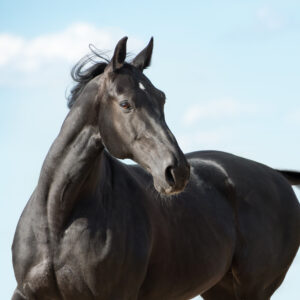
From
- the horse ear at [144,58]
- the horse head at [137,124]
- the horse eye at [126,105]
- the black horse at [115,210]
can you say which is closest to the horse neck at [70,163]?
the black horse at [115,210]

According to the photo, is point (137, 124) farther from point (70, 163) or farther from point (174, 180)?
point (70, 163)

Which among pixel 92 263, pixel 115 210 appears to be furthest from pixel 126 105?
pixel 92 263

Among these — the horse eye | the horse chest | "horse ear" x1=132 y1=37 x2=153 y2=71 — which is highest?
"horse ear" x1=132 y1=37 x2=153 y2=71

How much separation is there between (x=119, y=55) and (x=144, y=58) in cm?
38

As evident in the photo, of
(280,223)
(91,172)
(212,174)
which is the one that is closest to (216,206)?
(212,174)

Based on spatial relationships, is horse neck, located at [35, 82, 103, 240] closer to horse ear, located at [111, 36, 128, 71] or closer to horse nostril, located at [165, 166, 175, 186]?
horse ear, located at [111, 36, 128, 71]

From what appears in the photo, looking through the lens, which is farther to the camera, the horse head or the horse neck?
the horse neck

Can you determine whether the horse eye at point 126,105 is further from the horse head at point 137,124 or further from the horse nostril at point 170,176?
the horse nostril at point 170,176

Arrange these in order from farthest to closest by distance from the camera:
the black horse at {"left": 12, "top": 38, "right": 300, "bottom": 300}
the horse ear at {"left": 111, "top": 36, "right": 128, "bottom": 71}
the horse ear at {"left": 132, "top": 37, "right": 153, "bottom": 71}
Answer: the horse ear at {"left": 132, "top": 37, "right": 153, "bottom": 71} < the horse ear at {"left": 111, "top": 36, "right": 128, "bottom": 71} < the black horse at {"left": 12, "top": 38, "right": 300, "bottom": 300}

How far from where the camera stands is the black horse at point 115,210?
17.9 ft

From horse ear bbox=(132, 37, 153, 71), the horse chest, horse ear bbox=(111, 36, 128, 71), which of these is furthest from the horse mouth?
horse ear bbox=(132, 37, 153, 71)

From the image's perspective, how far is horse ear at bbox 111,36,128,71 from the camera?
5582 millimetres

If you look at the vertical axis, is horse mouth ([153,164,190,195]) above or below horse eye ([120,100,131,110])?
below

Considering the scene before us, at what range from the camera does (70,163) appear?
5723 millimetres
